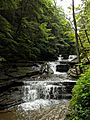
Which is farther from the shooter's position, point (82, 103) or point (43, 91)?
point (43, 91)

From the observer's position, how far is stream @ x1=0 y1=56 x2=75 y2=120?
A: 27.8ft

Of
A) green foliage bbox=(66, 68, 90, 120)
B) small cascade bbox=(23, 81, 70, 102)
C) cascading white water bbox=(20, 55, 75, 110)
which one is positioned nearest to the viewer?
green foliage bbox=(66, 68, 90, 120)

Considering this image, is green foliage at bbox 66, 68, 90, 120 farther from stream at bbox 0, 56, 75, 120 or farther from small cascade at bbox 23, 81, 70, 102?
small cascade at bbox 23, 81, 70, 102

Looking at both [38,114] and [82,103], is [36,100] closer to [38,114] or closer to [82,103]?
[38,114]

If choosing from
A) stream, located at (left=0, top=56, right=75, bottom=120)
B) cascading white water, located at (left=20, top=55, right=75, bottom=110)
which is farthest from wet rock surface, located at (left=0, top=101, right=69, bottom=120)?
cascading white water, located at (left=20, top=55, right=75, bottom=110)

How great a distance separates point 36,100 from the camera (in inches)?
442

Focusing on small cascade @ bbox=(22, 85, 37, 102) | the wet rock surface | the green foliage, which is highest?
the green foliage

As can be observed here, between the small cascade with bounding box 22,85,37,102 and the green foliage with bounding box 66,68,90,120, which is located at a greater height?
the green foliage with bounding box 66,68,90,120

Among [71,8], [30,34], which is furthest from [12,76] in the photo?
[30,34]

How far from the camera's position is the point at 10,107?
9578mm

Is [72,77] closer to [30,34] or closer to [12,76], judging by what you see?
[12,76]

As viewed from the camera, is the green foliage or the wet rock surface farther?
the wet rock surface

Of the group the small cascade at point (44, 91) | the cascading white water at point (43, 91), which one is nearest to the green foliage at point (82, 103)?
the cascading white water at point (43, 91)

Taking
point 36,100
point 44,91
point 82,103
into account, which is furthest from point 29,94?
point 82,103
